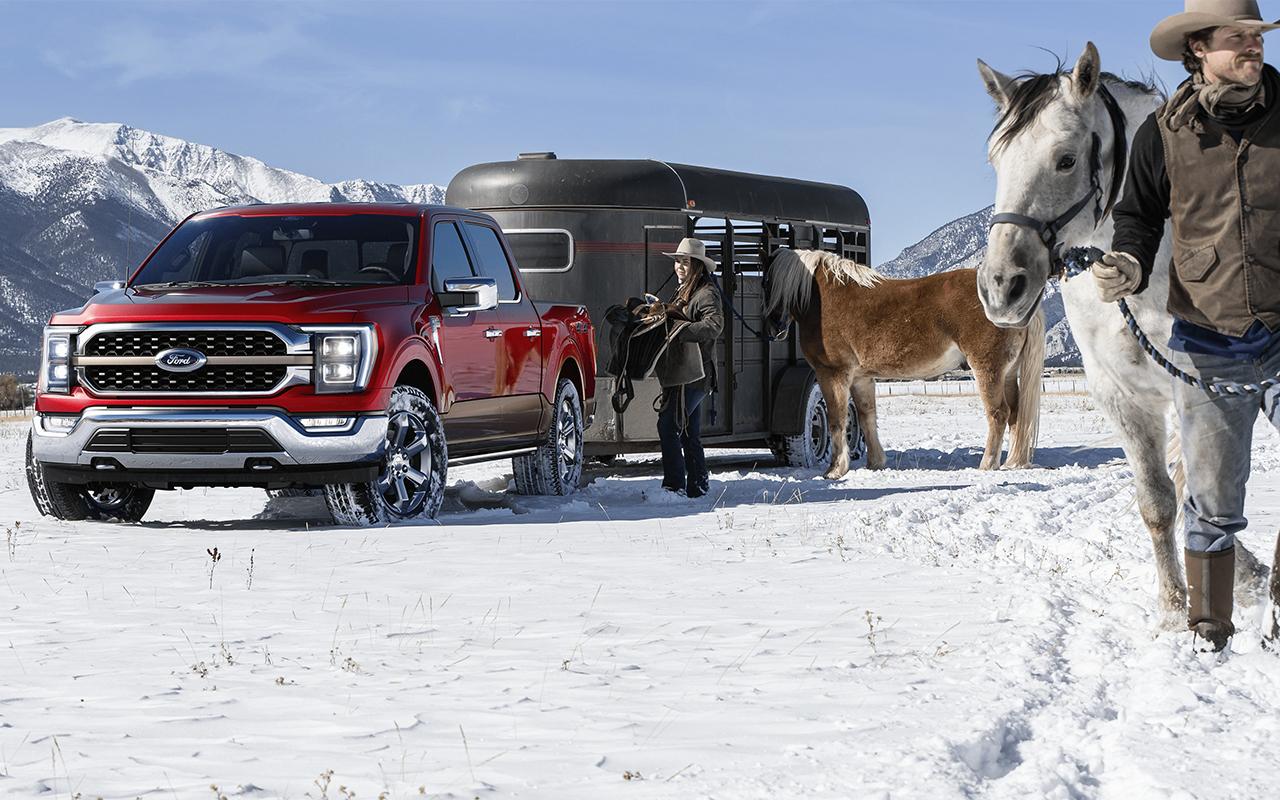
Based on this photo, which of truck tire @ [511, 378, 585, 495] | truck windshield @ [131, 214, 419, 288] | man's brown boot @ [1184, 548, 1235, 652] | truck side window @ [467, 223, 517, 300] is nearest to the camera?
man's brown boot @ [1184, 548, 1235, 652]

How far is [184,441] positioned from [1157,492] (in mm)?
5545

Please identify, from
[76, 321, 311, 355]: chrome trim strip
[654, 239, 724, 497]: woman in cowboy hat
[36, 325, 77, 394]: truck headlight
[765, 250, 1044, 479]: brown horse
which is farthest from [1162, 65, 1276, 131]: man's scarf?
[765, 250, 1044, 479]: brown horse

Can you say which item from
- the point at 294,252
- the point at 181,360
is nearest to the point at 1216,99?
the point at 181,360

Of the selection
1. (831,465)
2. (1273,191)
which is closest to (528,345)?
(831,465)

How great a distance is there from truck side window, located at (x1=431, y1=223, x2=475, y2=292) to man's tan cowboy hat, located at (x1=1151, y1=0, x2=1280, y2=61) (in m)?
5.92

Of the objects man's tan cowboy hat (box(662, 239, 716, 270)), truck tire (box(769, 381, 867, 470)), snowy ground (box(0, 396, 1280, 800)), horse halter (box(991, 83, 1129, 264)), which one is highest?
horse halter (box(991, 83, 1129, 264))

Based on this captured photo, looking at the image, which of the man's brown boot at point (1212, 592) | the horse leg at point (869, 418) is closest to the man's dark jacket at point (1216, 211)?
the man's brown boot at point (1212, 592)

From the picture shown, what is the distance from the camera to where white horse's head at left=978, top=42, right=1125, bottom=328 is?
5.37m

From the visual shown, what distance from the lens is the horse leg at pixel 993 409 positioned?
15.0 metres

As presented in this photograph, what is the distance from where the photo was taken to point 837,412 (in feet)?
49.9

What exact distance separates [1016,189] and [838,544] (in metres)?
3.52

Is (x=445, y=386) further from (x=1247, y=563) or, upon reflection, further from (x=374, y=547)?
(x=1247, y=563)

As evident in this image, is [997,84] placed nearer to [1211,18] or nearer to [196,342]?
[1211,18]

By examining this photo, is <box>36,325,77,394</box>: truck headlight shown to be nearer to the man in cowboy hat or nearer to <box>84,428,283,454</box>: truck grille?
<box>84,428,283,454</box>: truck grille
